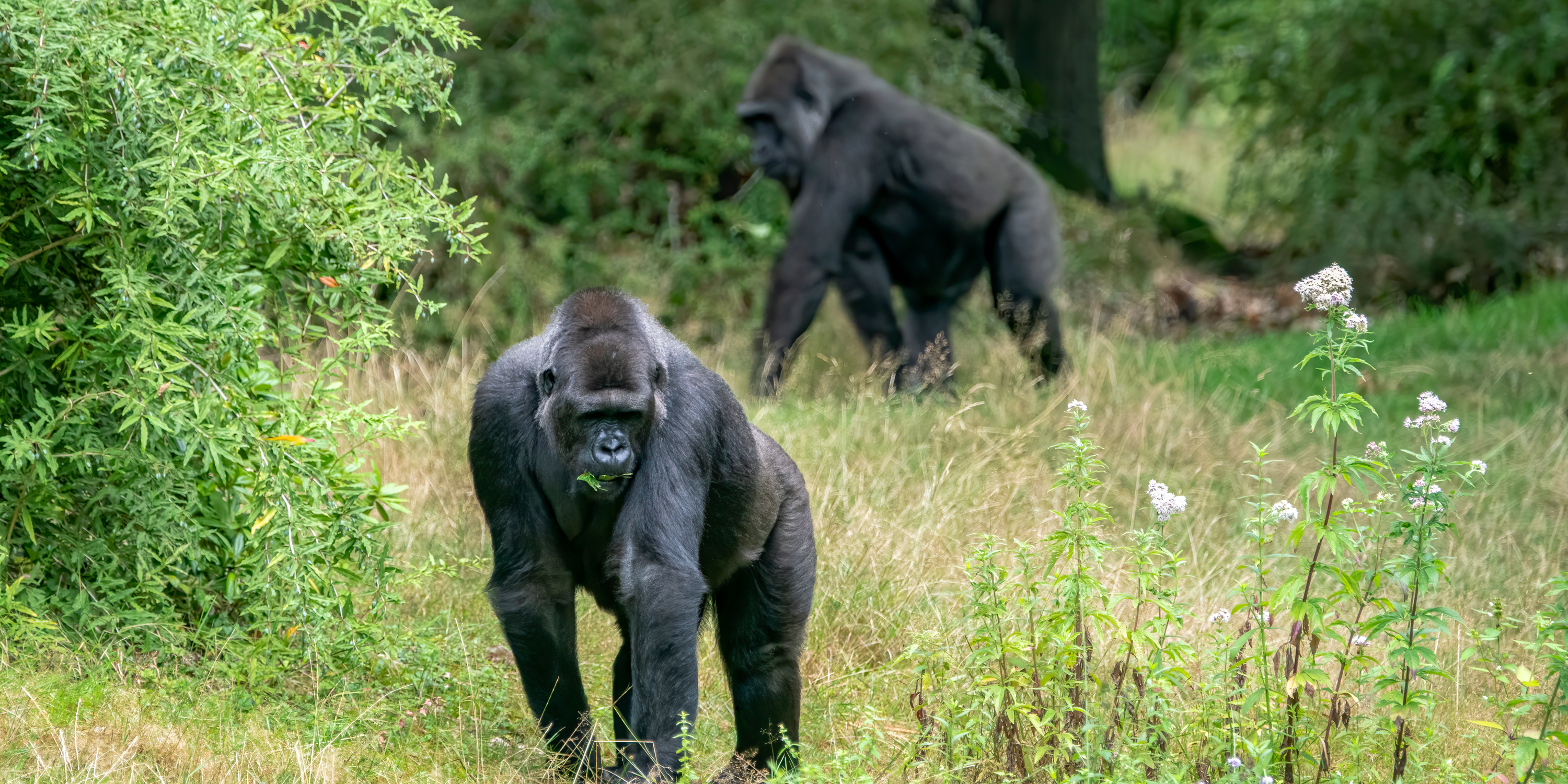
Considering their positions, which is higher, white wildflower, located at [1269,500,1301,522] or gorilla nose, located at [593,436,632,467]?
white wildflower, located at [1269,500,1301,522]

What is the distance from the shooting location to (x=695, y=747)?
3.38 metres

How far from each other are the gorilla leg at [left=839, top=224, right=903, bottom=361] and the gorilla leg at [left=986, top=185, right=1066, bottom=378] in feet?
1.78

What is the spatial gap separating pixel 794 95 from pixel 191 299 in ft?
14.5

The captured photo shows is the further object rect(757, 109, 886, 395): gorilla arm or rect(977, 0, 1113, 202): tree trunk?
rect(977, 0, 1113, 202): tree trunk

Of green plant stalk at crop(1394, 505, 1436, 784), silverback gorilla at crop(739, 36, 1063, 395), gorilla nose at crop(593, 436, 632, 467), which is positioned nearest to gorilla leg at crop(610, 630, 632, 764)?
gorilla nose at crop(593, 436, 632, 467)

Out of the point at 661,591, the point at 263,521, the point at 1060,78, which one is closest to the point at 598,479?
the point at 661,591

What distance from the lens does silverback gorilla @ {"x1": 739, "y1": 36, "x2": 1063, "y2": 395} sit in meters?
7.08

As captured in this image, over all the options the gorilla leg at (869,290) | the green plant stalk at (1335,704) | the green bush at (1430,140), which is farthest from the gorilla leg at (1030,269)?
the green plant stalk at (1335,704)

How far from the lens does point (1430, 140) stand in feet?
32.1

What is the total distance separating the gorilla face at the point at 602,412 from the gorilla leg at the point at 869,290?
4374 millimetres

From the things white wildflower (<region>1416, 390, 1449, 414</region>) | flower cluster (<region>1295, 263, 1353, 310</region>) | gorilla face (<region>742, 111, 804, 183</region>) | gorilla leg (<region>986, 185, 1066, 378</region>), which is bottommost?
gorilla leg (<region>986, 185, 1066, 378</region>)

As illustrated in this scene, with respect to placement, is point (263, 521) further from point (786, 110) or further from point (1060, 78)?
point (1060, 78)

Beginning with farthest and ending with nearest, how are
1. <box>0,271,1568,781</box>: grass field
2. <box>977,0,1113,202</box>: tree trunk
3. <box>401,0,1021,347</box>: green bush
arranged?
1. <box>977,0,1113,202</box>: tree trunk
2. <box>401,0,1021,347</box>: green bush
3. <box>0,271,1568,781</box>: grass field

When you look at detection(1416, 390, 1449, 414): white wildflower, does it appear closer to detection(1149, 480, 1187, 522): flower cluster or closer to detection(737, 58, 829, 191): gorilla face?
detection(1149, 480, 1187, 522): flower cluster
